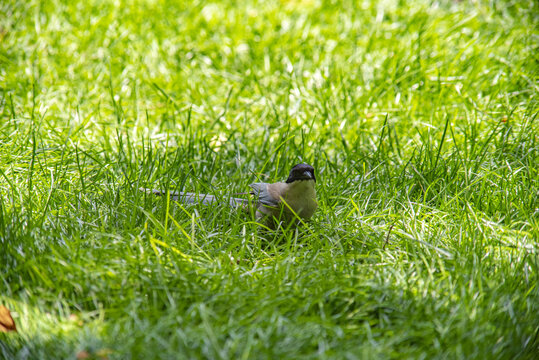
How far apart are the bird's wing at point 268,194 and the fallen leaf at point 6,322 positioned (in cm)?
155

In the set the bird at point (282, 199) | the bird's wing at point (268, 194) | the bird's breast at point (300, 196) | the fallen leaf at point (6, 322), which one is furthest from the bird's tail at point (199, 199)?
the fallen leaf at point (6, 322)

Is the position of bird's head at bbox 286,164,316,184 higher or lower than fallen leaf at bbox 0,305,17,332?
higher

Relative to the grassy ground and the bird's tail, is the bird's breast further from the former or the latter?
the bird's tail

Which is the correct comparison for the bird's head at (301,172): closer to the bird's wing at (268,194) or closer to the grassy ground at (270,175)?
the bird's wing at (268,194)

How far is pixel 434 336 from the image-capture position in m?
2.29

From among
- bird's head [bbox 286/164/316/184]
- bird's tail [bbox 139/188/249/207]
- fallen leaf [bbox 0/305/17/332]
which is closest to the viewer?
fallen leaf [bbox 0/305/17/332]

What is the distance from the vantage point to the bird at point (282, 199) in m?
3.23

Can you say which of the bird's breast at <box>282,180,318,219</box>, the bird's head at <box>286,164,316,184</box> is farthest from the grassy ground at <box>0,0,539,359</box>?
the bird's head at <box>286,164,316,184</box>

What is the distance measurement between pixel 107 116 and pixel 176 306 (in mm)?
2725

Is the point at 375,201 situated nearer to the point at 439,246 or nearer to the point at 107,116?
the point at 439,246

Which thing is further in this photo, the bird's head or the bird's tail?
the bird's tail

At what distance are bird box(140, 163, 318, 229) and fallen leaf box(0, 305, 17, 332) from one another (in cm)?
114

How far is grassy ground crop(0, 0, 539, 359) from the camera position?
232 centimetres

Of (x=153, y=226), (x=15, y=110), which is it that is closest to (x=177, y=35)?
(x=15, y=110)
